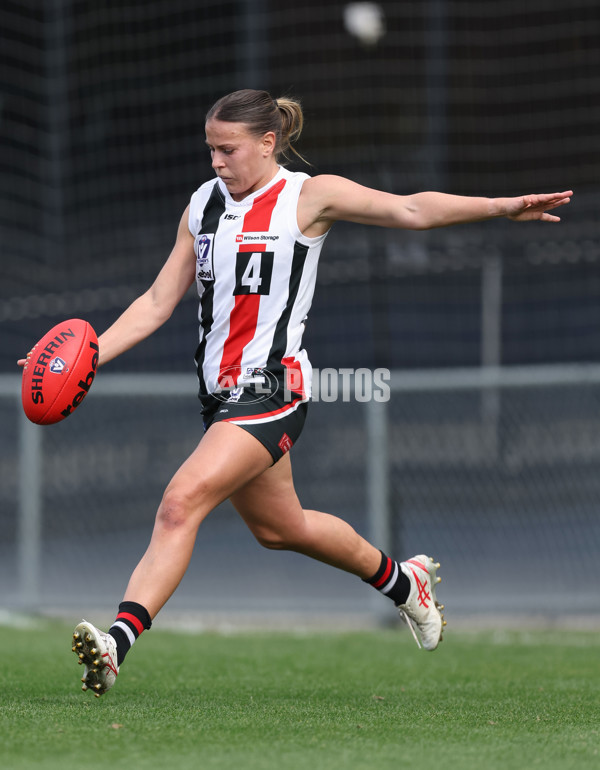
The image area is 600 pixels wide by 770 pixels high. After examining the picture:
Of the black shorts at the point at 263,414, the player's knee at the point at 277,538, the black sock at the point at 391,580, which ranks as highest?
the black shorts at the point at 263,414

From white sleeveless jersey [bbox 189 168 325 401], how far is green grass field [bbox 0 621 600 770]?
1144 millimetres

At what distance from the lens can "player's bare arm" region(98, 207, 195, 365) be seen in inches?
→ 172

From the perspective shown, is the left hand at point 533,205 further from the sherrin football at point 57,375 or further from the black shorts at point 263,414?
the sherrin football at point 57,375

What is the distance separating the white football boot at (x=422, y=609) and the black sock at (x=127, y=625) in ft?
4.34

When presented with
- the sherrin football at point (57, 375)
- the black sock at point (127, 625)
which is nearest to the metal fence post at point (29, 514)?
the sherrin football at point (57, 375)

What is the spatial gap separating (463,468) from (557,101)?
828 cm

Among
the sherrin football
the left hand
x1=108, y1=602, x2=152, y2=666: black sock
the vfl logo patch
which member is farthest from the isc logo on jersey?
x1=108, y1=602, x2=152, y2=666: black sock

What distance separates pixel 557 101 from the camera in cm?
1486

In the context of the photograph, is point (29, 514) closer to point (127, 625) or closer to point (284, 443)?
point (284, 443)

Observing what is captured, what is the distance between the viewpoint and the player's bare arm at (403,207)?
4.00 meters

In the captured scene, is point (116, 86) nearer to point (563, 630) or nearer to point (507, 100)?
point (507, 100)

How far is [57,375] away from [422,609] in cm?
177

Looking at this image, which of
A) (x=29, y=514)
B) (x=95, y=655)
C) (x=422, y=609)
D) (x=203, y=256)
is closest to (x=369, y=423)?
(x=29, y=514)

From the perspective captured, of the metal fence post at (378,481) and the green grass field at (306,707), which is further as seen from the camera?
the metal fence post at (378,481)
